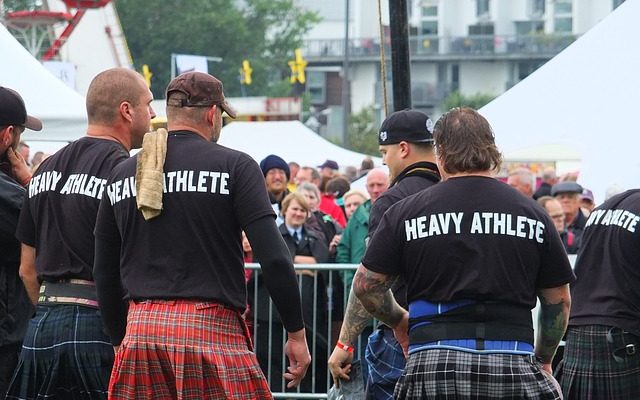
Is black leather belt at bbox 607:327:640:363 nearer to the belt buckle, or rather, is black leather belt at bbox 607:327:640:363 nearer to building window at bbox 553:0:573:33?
the belt buckle

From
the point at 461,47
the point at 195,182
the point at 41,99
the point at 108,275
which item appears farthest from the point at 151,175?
the point at 461,47

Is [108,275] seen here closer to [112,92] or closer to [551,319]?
[112,92]

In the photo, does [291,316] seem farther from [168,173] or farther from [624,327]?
[624,327]

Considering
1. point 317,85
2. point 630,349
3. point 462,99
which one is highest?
point 630,349

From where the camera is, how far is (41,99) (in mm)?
11656

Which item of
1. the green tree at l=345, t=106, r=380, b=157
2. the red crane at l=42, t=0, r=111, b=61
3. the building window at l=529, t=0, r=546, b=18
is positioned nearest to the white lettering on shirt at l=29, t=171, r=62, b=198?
the red crane at l=42, t=0, r=111, b=61

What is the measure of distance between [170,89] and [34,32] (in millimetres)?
35960

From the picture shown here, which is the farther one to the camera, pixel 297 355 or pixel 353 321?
pixel 353 321

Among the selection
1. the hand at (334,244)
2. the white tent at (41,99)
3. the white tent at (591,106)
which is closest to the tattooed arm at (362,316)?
the hand at (334,244)

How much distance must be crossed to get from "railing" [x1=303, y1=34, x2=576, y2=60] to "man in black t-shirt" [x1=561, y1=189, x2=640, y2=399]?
314 feet

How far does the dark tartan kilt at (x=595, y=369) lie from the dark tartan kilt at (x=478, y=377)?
1.78 meters

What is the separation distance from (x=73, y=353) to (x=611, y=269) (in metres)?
2.64

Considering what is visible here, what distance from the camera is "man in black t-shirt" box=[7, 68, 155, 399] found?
527 centimetres

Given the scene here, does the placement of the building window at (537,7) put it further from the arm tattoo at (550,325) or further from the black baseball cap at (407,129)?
the arm tattoo at (550,325)
